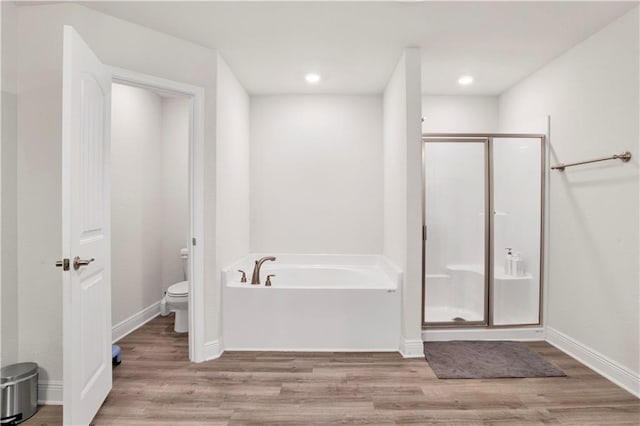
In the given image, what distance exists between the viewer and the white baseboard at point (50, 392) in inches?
80.4

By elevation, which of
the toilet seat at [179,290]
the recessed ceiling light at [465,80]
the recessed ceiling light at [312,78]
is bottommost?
the toilet seat at [179,290]

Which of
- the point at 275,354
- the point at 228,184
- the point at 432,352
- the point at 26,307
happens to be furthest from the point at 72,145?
the point at 432,352

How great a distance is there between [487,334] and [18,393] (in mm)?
3385

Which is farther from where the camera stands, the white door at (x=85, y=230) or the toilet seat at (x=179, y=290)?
the toilet seat at (x=179, y=290)

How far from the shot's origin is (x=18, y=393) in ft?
6.10

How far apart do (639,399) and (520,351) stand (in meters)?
0.75

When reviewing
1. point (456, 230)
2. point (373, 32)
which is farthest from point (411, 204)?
point (373, 32)

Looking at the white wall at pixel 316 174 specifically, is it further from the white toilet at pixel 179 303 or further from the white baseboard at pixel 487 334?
the white baseboard at pixel 487 334

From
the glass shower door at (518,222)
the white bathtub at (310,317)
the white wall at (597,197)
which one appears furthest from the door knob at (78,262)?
the white wall at (597,197)

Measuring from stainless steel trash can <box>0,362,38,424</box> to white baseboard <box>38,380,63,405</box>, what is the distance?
0.08 meters

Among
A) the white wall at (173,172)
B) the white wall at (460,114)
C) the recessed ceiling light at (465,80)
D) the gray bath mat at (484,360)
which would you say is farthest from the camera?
the white wall at (173,172)

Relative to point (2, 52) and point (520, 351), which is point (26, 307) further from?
point (520, 351)

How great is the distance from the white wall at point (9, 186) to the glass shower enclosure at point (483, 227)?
2.98 m

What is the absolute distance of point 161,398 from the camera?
208 centimetres
